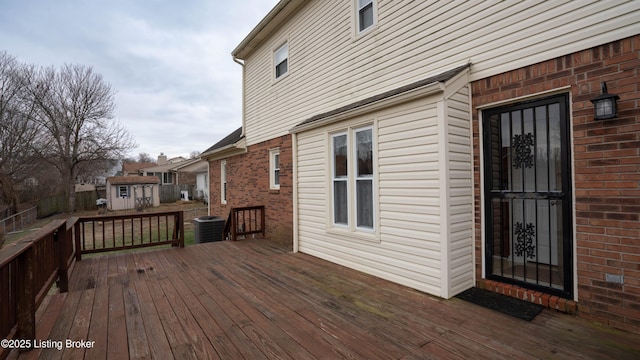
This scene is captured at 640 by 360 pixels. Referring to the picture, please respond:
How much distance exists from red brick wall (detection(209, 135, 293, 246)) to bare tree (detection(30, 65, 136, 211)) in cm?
1749

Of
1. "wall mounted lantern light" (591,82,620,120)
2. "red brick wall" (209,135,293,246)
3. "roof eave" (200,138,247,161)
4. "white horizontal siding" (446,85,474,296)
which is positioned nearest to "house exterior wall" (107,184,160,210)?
"roof eave" (200,138,247,161)

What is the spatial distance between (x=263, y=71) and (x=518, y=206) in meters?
7.09

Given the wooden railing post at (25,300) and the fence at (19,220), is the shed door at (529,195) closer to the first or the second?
the wooden railing post at (25,300)

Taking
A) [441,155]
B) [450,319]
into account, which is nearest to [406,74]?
[441,155]

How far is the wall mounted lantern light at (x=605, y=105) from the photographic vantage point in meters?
2.53

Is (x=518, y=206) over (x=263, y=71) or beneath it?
beneath

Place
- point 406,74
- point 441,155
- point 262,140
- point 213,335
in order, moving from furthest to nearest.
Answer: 1. point 262,140
2. point 406,74
3. point 441,155
4. point 213,335

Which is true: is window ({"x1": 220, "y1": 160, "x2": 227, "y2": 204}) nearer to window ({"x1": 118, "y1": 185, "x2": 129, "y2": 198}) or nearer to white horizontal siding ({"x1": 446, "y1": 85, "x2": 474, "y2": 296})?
white horizontal siding ({"x1": 446, "y1": 85, "x2": 474, "y2": 296})

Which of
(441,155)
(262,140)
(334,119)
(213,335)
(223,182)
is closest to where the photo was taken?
(213,335)

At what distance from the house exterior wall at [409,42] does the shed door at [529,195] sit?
2.08 ft

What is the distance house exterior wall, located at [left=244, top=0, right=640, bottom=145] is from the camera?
2.86 meters

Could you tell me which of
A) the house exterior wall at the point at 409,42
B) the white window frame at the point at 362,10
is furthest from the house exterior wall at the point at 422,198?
the white window frame at the point at 362,10

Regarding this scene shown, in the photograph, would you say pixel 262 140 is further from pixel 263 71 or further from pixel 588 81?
pixel 588 81

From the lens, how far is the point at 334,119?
4.80m
